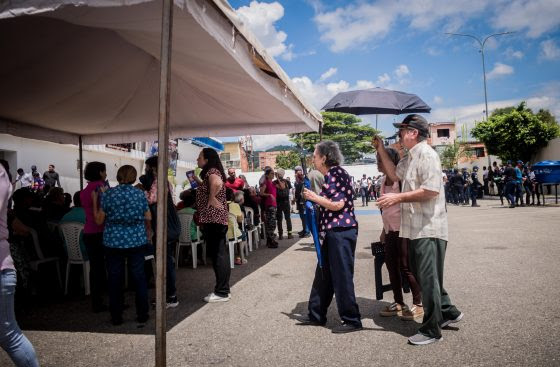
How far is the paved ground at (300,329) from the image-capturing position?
3.09 m

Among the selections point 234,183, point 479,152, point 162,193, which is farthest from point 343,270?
point 479,152

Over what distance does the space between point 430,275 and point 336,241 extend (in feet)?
2.85

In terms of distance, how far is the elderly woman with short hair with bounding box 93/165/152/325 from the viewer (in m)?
4.03

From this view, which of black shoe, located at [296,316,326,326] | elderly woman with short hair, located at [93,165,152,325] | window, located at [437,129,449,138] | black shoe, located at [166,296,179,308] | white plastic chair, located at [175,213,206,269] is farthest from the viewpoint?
window, located at [437,129,449,138]

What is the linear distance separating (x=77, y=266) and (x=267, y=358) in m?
4.16

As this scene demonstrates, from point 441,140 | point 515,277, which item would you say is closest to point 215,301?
point 515,277

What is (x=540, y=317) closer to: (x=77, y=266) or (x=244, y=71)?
(x=244, y=71)

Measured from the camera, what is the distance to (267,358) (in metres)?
3.12

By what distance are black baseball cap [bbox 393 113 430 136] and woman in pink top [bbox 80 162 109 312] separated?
11.0 feet

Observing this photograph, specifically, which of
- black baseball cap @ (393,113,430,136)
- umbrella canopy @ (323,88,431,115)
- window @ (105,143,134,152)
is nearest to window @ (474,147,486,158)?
window @ (105,143,134,152)

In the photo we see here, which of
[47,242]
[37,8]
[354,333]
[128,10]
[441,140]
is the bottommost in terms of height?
[354,333]

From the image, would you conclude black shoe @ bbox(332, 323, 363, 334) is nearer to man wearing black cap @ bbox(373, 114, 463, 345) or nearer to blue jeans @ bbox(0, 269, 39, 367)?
man wearing black cap @ bbox(373, 114, 463, 345)

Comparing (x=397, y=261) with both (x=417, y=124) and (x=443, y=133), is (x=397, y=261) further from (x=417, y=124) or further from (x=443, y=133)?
(x=443, y=133)

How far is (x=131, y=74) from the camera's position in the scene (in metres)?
5.60
